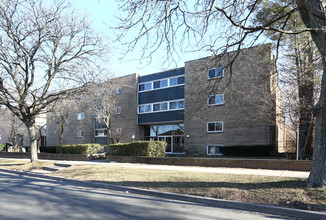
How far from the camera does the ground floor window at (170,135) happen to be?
2692 centimetres

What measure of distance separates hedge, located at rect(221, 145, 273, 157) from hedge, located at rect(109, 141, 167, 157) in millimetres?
5919

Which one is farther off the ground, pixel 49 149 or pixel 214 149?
pixel 214 149

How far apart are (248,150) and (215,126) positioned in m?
4.07

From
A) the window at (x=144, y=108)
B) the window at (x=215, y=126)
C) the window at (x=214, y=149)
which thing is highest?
the window at (x=144, y=108)

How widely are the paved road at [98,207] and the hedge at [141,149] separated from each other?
9.76 meters

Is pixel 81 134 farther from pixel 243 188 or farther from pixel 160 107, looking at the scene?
pixel 243 188

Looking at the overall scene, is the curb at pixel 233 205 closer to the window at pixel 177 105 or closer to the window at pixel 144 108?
the window at pixel 177 105

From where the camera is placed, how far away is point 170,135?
28.0m

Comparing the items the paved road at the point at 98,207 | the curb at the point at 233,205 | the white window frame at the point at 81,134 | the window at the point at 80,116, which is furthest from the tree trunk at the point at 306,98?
the window at the point at 80,116

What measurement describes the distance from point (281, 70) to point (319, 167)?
846cm

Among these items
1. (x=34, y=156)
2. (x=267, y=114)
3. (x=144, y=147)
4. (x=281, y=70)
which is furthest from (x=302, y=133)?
(x=34, y=156)

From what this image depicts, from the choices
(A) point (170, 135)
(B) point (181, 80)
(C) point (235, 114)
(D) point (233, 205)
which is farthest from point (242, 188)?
(A) point (170, 135)

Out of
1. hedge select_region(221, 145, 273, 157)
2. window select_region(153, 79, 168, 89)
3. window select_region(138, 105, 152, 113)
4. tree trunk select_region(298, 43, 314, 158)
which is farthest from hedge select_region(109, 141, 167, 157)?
window select_region(153, 79, 168, 89)

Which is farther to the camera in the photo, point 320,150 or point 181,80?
point 181,80
